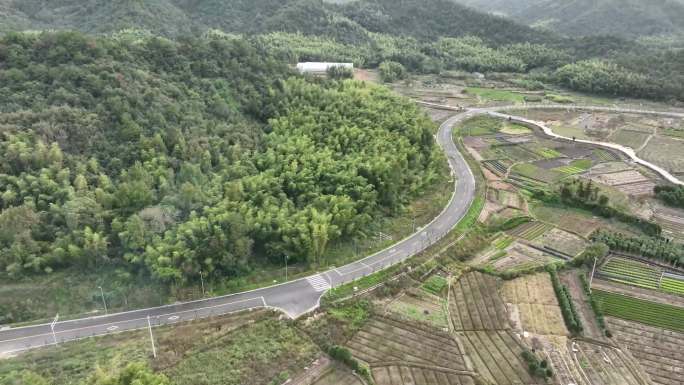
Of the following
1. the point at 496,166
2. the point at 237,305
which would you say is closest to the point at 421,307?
the point at 237,305

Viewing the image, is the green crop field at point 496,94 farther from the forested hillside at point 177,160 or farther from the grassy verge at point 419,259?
the grassy verge at point 419,259

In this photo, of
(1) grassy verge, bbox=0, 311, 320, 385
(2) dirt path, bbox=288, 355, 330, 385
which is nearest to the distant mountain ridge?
(1) grassy verge, bbox=0, 311, 320, 385

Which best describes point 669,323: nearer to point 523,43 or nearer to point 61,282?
point 61,282

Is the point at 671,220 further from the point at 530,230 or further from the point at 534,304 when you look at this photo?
the point at 534,304

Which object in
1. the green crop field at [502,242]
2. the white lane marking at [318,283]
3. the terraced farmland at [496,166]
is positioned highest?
the terraced farmland at [496,166]

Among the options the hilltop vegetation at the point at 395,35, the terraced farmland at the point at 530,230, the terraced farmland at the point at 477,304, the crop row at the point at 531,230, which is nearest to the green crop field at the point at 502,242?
the terraced farmland at the point at 530,230
